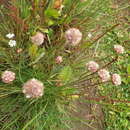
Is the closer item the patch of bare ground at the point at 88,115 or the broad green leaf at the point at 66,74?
the broad green leaf at the point at 66,74

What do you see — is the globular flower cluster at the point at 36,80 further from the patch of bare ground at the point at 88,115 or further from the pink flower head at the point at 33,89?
the patch of bare ground at the point at 88,115

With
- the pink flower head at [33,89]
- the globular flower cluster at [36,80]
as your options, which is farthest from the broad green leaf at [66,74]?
the pink flower head at [33,89]

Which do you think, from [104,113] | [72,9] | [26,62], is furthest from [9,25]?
[104,113]

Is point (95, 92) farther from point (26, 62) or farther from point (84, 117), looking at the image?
point (26, 62)

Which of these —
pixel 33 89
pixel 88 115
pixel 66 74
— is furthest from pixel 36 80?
pixel 88 115

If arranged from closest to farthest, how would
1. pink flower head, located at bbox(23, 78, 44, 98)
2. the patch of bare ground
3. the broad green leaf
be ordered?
pink flower head, located at bbox(23, 78, 44, 98) → the broad green leaf → the patch of bare ground

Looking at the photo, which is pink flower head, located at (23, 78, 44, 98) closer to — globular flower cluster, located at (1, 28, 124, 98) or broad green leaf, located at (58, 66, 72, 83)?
globular flower cluster, located at (1, 28, 124, 98)

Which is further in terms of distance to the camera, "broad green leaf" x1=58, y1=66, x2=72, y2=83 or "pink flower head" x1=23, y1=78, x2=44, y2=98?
"broad green leaf" x1=58, y1=66, x2=72, y2=83

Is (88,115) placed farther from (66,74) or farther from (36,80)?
(36,80)

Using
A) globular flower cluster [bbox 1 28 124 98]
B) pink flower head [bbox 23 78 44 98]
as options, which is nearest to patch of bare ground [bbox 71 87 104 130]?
globular flower cluster [bbox 1 28 124 98]

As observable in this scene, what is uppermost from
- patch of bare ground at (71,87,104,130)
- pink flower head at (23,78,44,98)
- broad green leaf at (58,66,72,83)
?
broad green leaf at (58,66,72,83)

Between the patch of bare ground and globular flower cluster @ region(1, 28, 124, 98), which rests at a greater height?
globular flower cluster @ region(1, 28, 124, 98)

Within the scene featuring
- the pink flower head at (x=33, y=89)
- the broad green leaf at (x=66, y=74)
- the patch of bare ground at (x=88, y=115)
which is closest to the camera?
the pink flower head at (x=33, y=89)

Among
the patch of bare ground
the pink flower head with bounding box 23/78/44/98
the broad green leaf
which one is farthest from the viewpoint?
the patch of bare ground
